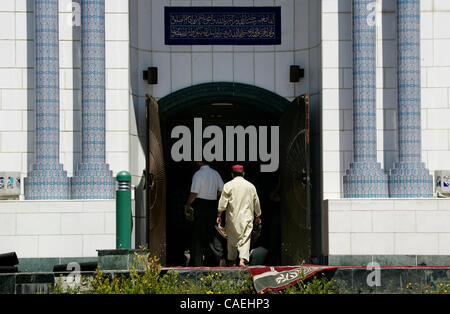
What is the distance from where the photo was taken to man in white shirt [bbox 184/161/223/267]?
53.0ft

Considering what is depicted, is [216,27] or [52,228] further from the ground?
[216,27]

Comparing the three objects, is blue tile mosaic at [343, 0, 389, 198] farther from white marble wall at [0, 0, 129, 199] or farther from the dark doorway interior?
white marble wall at [0, 0, 129, 199]

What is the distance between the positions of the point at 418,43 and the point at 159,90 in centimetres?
424

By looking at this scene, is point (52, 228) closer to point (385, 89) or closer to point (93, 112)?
point (93, 112)

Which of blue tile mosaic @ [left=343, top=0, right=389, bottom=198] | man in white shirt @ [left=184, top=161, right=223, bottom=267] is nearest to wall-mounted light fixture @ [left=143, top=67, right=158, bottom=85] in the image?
man in white shirt @ [left=184, top=161, right=223, bottom=267]

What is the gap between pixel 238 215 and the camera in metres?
14.9

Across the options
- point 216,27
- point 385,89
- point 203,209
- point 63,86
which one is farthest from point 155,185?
point 385,89

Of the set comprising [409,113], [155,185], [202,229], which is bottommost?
[202,229]

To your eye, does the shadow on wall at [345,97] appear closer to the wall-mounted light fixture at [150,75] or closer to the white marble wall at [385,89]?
the white marble wall at [385,89]

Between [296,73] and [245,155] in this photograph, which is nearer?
[296,73]
